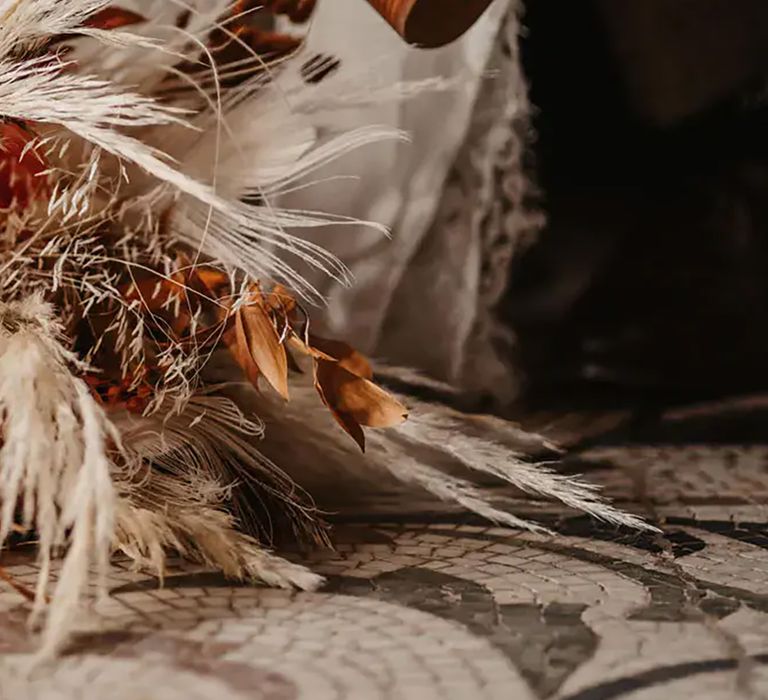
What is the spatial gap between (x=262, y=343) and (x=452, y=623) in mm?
144

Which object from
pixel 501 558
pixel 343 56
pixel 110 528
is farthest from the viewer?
pixel 343 56

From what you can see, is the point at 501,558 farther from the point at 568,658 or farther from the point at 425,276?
the point at 425,276

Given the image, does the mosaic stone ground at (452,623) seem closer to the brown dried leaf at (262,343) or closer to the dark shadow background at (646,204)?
the brown dried leaf at (262,343)

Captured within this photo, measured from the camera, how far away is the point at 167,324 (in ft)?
1.45

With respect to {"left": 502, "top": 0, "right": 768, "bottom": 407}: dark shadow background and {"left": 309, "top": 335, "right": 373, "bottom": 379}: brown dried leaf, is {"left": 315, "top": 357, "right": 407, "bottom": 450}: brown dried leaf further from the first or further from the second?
{"left": 502, "top": 0, "right": 768, "bottom": 407}: dark shadow background

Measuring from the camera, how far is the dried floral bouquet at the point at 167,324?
351mm

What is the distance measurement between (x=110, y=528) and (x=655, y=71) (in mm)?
488

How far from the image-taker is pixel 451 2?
541mm

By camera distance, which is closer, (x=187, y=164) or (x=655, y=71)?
(x=187, y=164)

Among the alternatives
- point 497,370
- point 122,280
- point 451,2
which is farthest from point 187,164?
point 497,370

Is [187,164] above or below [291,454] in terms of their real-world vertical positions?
above

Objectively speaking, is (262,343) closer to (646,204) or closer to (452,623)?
(452,623)

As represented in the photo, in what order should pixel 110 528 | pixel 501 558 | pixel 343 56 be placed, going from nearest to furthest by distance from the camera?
pixel 110 528 < pixel 501 558 < pixel 343 56

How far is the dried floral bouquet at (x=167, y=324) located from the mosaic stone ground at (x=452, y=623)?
0.02 metres
